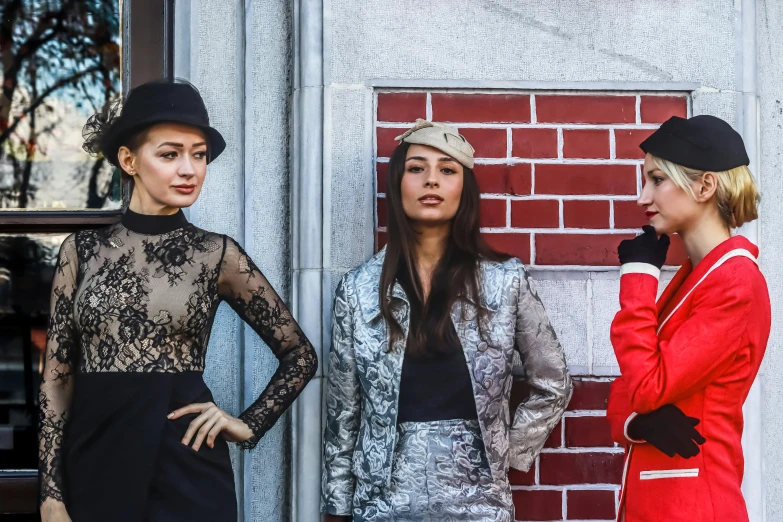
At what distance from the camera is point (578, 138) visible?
11.7ft

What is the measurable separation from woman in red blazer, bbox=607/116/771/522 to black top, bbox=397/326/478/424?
0.46 meters

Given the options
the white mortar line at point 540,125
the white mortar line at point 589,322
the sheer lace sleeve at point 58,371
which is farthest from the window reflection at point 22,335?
the white mortar line at point 589,322

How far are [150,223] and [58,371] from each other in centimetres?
51

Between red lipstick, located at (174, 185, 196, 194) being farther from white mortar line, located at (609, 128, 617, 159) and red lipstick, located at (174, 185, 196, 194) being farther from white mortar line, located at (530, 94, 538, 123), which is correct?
white mortar line, located at (609, 128, 617, 159)

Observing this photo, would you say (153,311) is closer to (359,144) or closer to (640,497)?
(359,144)

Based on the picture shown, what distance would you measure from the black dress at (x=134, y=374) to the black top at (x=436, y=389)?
1.50 feet

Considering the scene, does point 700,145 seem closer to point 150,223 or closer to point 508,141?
point 508,141

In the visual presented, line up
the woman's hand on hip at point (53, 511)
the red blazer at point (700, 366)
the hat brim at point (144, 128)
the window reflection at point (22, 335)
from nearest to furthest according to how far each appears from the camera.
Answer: the red blazer at point (700, 366)
the woman's hand on hip at point (53, 511)
the hat brim at point (144, 128)
the window reflection at point (22, 335)

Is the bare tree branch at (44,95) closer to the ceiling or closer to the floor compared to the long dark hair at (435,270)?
closer to the ceiling

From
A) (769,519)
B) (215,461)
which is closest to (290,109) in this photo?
(215,461)

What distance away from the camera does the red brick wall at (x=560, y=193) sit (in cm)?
349

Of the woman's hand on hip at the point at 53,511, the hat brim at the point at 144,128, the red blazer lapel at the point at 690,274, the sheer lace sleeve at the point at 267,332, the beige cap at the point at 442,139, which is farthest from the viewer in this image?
the beige cap at the point at 442,139

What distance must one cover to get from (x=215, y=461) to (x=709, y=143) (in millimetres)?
1670

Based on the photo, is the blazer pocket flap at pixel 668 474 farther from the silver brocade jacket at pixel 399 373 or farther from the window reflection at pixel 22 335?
the window reflection at pixel 22 335
